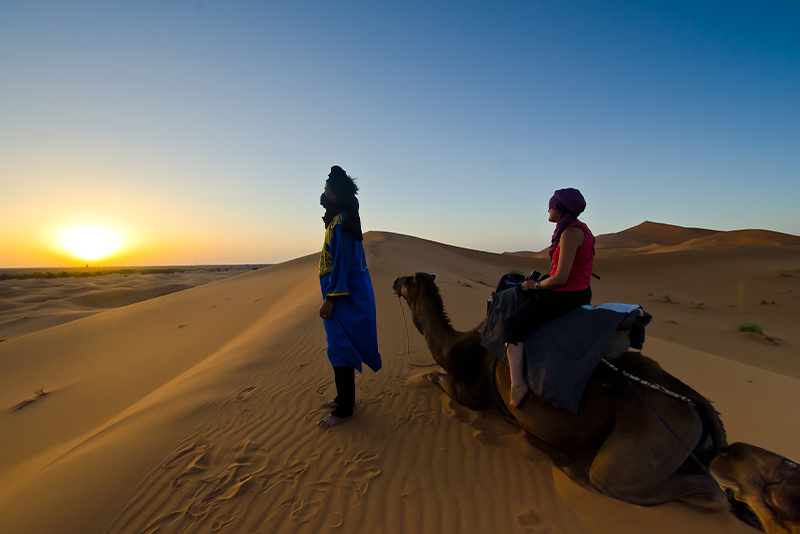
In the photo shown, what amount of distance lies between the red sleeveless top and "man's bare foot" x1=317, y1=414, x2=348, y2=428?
2781 millimetres

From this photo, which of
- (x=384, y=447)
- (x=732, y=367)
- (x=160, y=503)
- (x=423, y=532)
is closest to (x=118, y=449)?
(x=160, y=503)

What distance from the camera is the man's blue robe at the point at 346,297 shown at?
3.85 m

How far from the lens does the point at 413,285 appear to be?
482cm

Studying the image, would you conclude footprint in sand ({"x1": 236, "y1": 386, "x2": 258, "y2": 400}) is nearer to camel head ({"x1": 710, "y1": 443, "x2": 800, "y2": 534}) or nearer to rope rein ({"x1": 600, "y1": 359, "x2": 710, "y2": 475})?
rope rein ({"x1": 600, "y1": 359, "x2": 710, "y2": 475})

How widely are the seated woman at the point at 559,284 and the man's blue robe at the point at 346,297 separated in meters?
1.59

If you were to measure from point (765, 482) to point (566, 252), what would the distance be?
174cm

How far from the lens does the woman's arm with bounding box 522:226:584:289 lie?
2.85 metres

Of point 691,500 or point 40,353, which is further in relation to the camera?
point 40,353

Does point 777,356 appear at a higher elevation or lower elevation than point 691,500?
lower

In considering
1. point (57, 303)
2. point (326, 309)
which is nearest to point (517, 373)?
point (326, 309)

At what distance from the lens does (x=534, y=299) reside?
3121 mm

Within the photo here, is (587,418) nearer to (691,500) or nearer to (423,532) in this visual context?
(691,500)

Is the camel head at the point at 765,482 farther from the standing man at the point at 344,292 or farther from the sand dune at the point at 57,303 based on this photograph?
the sand dune at the point at 57,303

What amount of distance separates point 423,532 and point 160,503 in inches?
86.1
